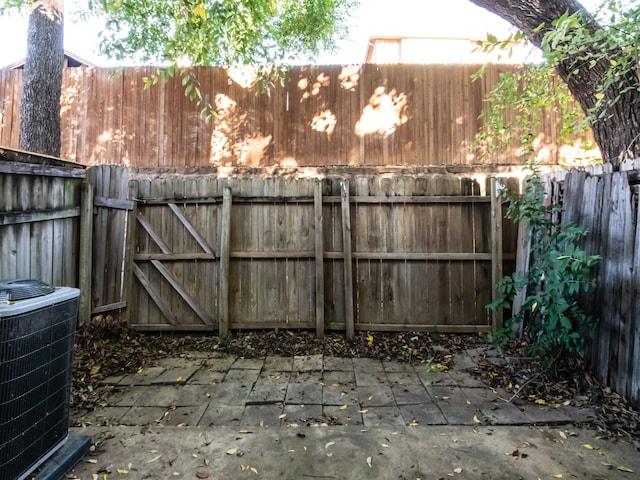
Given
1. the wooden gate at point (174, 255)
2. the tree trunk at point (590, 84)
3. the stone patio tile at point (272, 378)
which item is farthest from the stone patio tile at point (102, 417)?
the tree trunk at point (590, 84)

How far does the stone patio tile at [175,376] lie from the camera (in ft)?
11.4

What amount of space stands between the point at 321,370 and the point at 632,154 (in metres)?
3.64

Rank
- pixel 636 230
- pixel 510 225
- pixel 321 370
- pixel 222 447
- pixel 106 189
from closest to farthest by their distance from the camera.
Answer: pixel 222 447
pixel 636 230
pixel 321 370
pixel 106 189
pixel 510 225

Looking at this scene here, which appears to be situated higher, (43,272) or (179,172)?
(179,172)

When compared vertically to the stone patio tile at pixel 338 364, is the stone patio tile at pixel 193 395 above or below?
below

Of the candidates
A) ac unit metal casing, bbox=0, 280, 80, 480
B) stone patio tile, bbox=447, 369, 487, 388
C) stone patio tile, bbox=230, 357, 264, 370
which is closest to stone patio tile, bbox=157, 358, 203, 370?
stone patio tile, bbox=230, 357, 264, 370

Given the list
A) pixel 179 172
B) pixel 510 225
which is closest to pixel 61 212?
pixel 179 172

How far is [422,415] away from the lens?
2.84 metres

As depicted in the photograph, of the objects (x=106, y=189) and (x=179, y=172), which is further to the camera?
(x=179, y=172)

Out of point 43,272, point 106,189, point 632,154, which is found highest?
point 632,154

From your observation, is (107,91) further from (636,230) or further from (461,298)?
(636,230)

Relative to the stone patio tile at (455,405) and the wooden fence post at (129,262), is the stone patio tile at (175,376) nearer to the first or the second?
the wooden fence post at (129,262)

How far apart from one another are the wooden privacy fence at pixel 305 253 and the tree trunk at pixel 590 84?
1369 millimetres

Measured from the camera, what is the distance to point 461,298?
469cm
